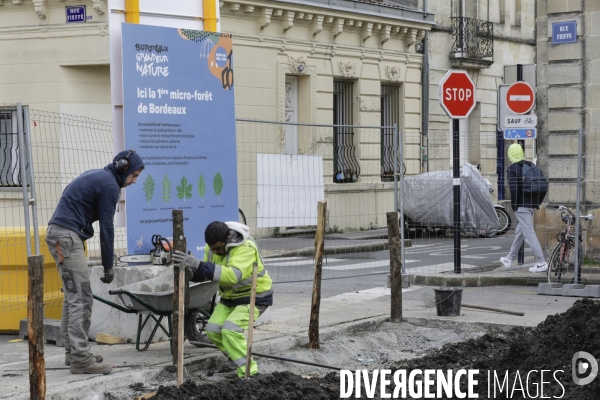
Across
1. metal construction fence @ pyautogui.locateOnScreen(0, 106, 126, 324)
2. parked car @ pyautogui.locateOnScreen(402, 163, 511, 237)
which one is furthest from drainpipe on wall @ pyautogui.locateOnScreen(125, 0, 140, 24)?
parked car @ pyautogui.locateOnScreen(402, 163, 511, 237)

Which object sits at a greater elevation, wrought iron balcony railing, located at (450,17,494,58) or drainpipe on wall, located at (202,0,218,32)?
wrought iron balcony railing, located at (450,17,494,58)

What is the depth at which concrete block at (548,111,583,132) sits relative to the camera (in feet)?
51.1

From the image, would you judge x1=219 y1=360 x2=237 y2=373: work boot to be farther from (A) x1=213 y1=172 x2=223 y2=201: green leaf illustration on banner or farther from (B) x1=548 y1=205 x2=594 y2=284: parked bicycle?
(B) x1=548 y1=205 x2=594 y2=284: parked bicycle

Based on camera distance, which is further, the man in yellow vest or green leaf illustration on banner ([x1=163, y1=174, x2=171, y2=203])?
green leaf illustration on banner ([x1=163, y1=174, x2=171, y2=203])

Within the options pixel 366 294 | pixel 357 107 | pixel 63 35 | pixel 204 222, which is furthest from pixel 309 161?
pixel 357 107

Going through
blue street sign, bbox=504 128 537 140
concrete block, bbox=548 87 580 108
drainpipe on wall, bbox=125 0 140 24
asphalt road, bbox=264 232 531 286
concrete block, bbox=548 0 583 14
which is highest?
concrete block, bbox=548 0 583 14

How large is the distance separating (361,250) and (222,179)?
317 inches

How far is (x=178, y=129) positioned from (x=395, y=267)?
8.66ft

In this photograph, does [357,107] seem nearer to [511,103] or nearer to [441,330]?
[511,103]

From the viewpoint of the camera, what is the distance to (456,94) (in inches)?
587

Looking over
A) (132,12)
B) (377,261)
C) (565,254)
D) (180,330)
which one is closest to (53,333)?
(180,330)

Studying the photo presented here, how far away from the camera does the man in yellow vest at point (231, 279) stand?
8016 millimetres

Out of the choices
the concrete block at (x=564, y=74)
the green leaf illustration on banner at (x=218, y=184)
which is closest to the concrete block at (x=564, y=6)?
the concrete block at (x=564, y=74)

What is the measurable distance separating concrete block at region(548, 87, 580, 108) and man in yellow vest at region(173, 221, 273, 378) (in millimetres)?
8619
